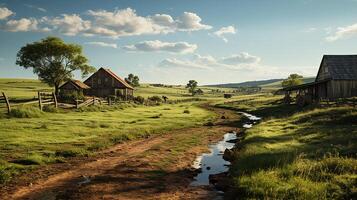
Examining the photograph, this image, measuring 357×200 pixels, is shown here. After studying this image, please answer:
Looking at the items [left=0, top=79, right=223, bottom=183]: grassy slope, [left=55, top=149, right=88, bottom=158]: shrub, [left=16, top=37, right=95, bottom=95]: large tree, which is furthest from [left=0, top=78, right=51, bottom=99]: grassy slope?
[left=55, top=149, right=88, bottom=158]: shrub

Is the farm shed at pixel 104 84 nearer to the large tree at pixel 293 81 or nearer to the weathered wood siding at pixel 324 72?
the weathered wood siding at pixel 324 72

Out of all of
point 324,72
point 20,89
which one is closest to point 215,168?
point 324,72

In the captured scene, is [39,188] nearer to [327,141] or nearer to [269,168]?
[269,168]

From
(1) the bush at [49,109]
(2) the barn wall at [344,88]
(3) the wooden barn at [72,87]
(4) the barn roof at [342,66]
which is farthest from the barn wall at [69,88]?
(2) the barn wall at [344,88]

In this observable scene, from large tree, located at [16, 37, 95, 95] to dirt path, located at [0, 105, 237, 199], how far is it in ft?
179

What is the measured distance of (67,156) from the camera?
17.9 meters

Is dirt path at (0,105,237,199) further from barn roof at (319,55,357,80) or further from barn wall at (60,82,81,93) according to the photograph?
barn wall at (60,82,81,93)

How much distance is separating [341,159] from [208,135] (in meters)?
15.2

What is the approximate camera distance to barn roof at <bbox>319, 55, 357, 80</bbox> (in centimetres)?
4941

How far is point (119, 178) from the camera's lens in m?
14.0

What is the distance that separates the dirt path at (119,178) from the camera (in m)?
12.0

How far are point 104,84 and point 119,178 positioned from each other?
63.0 m

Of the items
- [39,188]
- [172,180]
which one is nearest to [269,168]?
[172,180]

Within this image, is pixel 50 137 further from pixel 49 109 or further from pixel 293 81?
pixel 293 81
